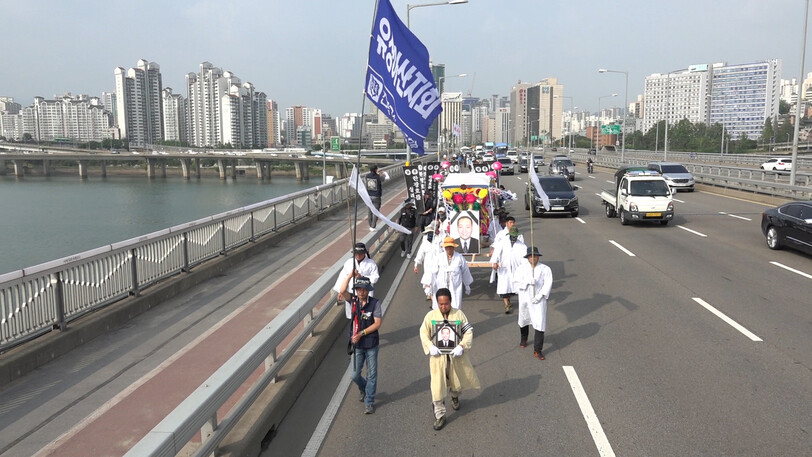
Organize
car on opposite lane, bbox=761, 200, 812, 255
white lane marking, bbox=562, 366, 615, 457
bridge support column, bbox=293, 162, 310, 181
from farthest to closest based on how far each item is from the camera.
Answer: bridge support column, bbox=293, 162, 310, 181, car on opposite lane, bbox=761, 200, 812, 255, white lane marking, bbox=562, 366, 615, 457

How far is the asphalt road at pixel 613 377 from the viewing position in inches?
243

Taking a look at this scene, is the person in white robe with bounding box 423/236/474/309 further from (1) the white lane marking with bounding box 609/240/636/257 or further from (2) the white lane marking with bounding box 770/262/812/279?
(2) the white lane marking with bounding box 770/262/812/279

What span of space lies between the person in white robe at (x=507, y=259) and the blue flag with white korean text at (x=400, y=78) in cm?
250

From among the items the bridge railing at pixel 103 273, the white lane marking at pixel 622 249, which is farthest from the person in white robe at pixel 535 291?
the white lane marking at pixel 622 249

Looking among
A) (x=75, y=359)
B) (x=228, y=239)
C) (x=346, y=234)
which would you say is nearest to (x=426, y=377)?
(x=75, y=359)

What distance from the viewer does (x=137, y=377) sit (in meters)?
8.05

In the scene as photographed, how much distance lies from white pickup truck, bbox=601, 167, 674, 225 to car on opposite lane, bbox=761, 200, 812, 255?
4582mm

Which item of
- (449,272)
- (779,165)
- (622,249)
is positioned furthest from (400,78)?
(779,165)

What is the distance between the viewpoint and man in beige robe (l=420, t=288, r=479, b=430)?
21.0ft

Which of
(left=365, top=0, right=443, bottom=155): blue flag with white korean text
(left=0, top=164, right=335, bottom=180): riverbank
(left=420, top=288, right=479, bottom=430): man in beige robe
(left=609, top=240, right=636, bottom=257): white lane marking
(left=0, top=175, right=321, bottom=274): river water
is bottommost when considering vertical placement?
(left=0, top=175, right=321, bottom=274): river water

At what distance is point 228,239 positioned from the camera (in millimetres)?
15531

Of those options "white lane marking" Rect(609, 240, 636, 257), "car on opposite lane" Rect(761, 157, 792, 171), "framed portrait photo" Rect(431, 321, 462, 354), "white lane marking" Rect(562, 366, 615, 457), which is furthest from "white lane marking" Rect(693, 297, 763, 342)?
"car on opposite lane" Rect(761, 157, 792, 171)

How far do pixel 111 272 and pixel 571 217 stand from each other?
19621mm

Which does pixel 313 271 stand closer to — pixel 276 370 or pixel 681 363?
pixel 276 370
